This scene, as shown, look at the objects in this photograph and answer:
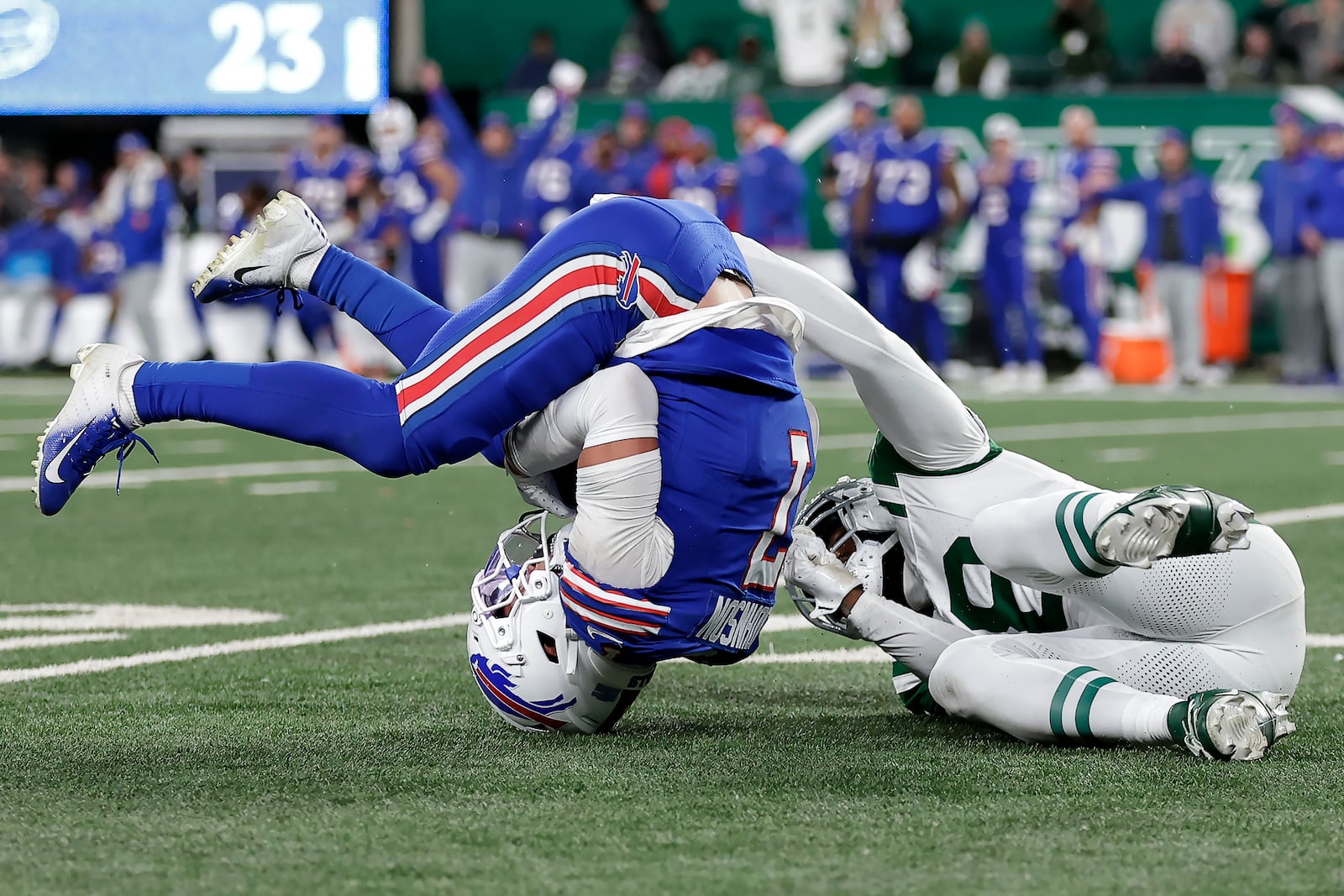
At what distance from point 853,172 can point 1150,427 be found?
4.50m

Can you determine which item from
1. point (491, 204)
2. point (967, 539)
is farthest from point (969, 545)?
point (491, 204)

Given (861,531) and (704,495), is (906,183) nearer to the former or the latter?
(861,531)

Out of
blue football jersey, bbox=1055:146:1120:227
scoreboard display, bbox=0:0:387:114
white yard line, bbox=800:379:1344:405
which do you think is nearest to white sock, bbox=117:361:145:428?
scoreboard display, bbox=0:0:387:114

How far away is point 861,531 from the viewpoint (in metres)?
3.30

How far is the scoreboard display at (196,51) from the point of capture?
11.0 meters

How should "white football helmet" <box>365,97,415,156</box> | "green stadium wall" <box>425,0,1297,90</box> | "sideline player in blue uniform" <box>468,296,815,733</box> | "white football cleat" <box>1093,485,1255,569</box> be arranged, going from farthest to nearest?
1. "green stadium wall" <box>425,0,1297,90</box>
2. "white football helmet" <box>365,97,415,156</box>
3. "sideline player in blue uniform" <box>468,296,815,733</box>
4. "white football cleat" <box>1093,485,1255,569</box>

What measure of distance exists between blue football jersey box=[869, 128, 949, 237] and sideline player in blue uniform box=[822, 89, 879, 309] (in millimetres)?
159

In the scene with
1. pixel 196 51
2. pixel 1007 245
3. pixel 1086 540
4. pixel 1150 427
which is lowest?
pixel 1007 245

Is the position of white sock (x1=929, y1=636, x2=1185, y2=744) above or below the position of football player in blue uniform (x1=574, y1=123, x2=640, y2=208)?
above

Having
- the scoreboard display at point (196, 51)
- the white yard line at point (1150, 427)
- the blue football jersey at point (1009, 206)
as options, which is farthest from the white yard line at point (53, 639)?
the blue football jersey at point (1009, 206)

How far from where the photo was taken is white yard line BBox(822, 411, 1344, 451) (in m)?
8.82

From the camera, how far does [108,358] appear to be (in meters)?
3.17

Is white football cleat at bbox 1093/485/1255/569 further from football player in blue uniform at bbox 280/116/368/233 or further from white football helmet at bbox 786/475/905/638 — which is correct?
football player in blue uniform at bbox 280/116/368/233

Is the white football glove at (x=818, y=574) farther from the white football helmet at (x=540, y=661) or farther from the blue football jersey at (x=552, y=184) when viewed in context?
the blue football jersey at (x=552, y=184)
